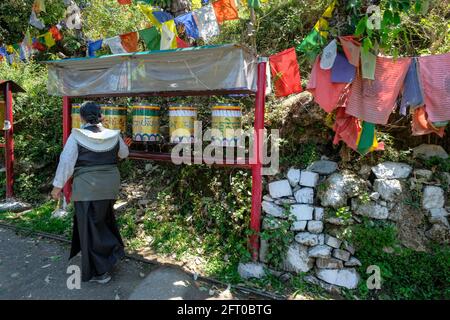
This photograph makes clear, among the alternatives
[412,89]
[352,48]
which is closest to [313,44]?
[352,48]

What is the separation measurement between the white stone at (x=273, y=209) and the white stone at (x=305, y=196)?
277mm

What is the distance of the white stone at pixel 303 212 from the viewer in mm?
4266

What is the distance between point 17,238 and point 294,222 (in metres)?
4.27

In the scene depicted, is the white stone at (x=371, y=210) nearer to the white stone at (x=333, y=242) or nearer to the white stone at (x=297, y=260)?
the white stone at (x=333, y=242)

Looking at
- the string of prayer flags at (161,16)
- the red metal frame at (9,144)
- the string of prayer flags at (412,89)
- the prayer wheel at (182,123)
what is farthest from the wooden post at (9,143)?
the string of prayer flags at (412,89)

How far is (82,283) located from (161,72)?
110 inches

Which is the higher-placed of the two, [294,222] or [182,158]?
[182,158]

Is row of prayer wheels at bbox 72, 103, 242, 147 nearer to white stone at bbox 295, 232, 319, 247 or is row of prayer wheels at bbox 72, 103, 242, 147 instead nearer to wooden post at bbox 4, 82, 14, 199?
white stone at bbox 295, 232, 319, 247

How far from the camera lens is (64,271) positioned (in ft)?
13.6

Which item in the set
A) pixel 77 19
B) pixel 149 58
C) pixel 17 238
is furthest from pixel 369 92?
pixel 77 19

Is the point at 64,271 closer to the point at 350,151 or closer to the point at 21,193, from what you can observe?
the point at 21,193

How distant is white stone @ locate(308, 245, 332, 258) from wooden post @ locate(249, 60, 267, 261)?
693 millimetres

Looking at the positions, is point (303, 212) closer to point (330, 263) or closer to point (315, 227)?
point (315, 227)

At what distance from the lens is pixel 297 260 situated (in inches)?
163
